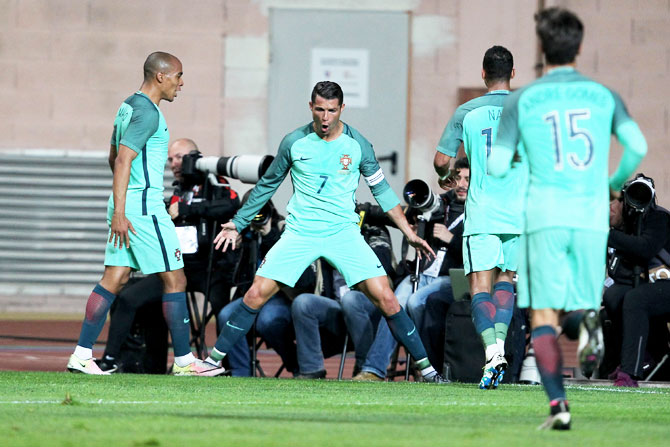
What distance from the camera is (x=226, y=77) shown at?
14523 millimetres

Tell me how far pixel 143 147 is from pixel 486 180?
218 centimetres

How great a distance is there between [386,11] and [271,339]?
260 inches

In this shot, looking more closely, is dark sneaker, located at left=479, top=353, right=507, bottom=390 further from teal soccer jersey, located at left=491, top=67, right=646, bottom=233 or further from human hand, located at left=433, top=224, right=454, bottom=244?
teal soccer jersey, located at left=491, top=67, right=646, bottom=233

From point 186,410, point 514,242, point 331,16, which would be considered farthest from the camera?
point 331,16

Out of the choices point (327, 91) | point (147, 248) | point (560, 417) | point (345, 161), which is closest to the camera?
point (560, 417)

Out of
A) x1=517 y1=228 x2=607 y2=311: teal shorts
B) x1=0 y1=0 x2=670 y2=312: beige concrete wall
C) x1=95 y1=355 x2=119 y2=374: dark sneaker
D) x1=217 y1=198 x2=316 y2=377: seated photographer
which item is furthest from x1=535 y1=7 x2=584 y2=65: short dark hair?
x1=0 y1=0 x2=670 y2=312: beige concrete wall

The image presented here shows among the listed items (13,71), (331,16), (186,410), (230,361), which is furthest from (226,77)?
(186,410)

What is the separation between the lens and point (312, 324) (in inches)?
336

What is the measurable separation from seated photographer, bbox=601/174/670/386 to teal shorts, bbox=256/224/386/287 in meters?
1.85

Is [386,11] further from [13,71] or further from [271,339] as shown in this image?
[271,339]

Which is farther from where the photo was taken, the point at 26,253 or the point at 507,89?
the point at 26,253

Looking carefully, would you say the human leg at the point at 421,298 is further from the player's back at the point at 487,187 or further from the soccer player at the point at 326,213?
the player's back at the point at 487,187

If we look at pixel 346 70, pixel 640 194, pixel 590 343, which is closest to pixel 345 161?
pixel 640 194

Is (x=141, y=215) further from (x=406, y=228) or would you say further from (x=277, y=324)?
(x=406, y=228)
